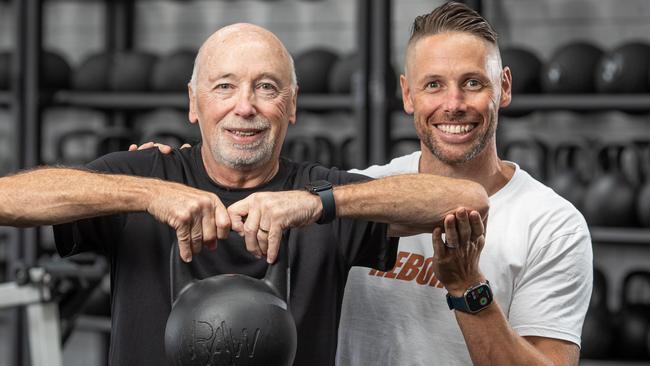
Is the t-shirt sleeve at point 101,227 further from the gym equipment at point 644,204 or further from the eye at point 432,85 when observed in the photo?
the gym equipment at point 644,204

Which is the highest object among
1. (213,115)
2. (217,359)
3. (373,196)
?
(213,115)

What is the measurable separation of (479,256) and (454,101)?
0.34m

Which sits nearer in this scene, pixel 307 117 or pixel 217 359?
pixel 217 359

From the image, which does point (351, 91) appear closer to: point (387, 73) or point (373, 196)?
point (387, 73)

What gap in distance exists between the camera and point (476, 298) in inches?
83.5

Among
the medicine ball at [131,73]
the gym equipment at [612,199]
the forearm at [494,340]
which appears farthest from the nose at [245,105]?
the medicine ball at [131,73]

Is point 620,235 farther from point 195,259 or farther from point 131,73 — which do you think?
point 195,259

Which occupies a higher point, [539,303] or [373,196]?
[373,196]

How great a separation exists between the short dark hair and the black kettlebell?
2.48ft

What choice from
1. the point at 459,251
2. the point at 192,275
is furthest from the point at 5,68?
the point at 459,251

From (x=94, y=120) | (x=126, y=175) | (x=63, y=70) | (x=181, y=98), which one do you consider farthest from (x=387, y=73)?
(x=126, y=175)

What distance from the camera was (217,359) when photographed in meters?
1.88

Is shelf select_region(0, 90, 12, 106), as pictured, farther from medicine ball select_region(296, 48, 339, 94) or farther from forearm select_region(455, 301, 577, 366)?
forearm select_region(455, 301, 577, 366)

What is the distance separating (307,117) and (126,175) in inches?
140
